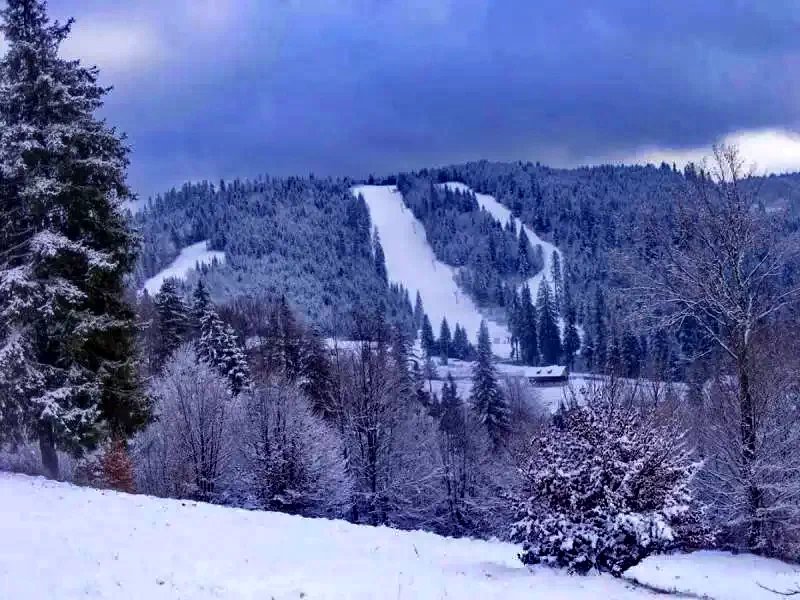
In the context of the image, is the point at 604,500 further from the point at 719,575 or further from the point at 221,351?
the point at 221,351

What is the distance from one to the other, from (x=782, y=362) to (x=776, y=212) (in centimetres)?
463

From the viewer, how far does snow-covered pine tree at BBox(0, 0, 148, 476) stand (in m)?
17.7

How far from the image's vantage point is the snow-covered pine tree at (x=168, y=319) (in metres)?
44.8

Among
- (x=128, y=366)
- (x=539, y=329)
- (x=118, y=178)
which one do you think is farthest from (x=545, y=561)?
(x=539, y=329)

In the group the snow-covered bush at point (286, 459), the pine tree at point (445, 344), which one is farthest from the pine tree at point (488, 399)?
the pine tree at point (445, 344)

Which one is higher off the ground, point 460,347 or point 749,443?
point 749,443

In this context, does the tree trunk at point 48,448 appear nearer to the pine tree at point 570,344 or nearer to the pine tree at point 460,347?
the pine tree at point 570,344

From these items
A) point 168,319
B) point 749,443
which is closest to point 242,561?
point 749,443

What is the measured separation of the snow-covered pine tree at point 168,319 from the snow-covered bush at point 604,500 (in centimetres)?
3606

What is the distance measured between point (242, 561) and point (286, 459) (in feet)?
61.4

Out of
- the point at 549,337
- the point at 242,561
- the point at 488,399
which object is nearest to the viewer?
the point at 242,561

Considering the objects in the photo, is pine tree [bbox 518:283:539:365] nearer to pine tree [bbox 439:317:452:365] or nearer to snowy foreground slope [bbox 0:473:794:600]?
Answer: pine tree [bbox 439:317:452:365]

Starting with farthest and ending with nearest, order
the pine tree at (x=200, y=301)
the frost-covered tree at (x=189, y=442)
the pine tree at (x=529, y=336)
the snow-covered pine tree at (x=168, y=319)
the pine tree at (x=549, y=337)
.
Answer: the pine tree at (x=529, y=336) < the pine tree at (x=549, y=337) < the pine tree at (x=200, y=301) < the snow-covered pine tree at (x=168, y=319) < the frost-covered tree at (x=189, y=442)

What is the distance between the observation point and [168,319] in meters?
46.0
